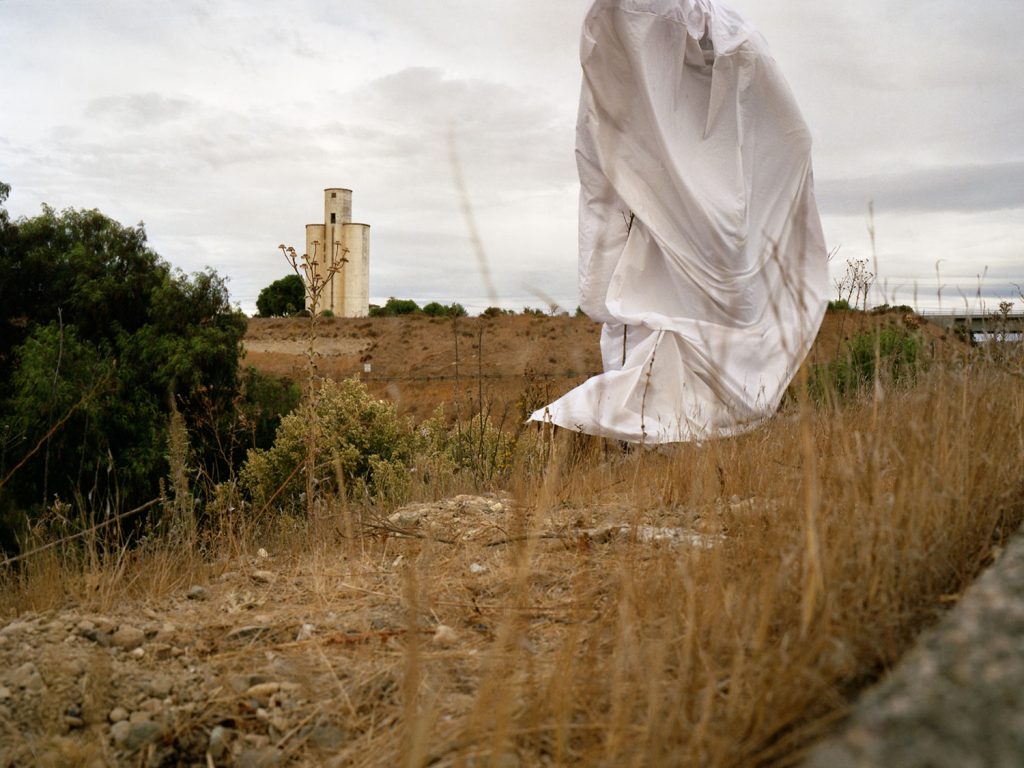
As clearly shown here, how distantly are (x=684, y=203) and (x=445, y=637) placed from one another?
3.76 meters

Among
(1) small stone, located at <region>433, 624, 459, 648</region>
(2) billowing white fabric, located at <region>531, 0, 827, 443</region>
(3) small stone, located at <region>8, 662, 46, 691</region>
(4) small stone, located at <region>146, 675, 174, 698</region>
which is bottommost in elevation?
(4) small stone, located at <region>146, 675, 174, 698</region>

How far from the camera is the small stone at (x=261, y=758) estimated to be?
5.07ft

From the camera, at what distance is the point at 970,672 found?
0.89 meters

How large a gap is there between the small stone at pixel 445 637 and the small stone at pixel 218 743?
1.56 ft

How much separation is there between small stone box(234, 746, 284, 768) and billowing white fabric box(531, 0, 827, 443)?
10.9 ft

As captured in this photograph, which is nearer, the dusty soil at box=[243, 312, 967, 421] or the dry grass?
the dry grass

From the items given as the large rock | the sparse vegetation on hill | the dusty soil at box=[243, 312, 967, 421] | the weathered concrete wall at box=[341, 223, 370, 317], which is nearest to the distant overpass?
the sparse vegetation on hill

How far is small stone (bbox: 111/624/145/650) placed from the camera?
2012 millimetres

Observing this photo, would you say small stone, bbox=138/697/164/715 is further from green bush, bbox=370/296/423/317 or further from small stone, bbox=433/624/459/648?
green bush, bbox=370/296/423/317

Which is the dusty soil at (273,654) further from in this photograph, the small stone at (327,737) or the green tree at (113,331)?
the green tree at (113,331)

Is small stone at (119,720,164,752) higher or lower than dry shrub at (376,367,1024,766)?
lower

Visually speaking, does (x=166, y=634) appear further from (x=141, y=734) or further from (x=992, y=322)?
(x=992, y=322)

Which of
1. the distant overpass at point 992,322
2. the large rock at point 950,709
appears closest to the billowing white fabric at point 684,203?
the distant overpass at point 992,322

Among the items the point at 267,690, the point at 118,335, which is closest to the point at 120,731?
the point at 267,690
